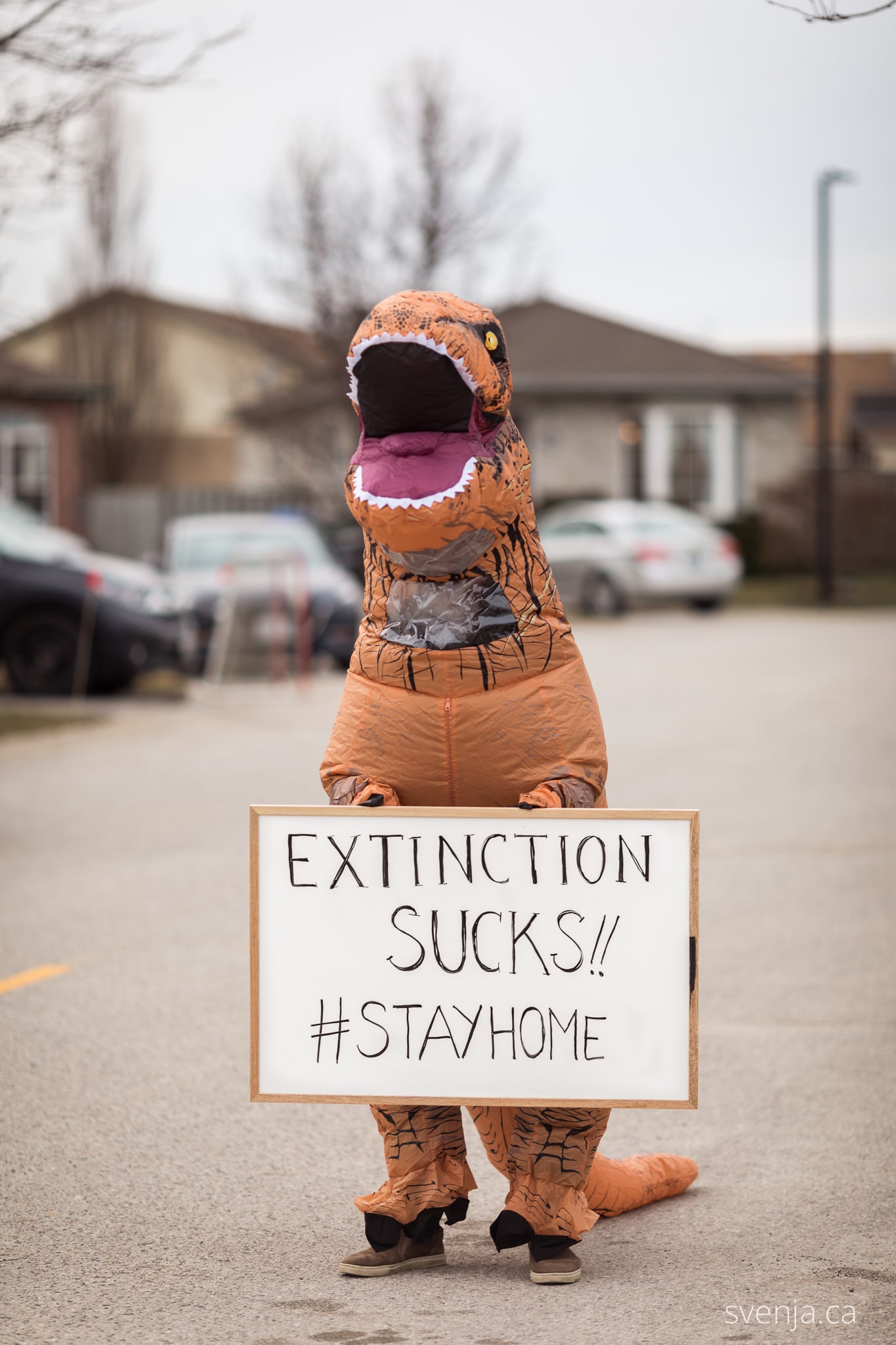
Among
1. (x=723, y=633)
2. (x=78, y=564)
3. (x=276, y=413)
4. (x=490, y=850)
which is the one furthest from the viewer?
(x=276, y=413)

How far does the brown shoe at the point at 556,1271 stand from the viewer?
3.52 metres

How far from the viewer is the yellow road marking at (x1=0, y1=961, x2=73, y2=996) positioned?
6.18m

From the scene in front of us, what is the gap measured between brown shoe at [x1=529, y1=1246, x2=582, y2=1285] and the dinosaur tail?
9.2 inches

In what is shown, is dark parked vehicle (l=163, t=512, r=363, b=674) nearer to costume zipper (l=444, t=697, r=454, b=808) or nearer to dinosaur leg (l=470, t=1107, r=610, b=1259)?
costume zipper (l=444, t=697, r=454, b=808)

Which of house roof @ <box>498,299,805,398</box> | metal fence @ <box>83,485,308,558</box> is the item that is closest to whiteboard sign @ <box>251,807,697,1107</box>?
metal fence @ <box>83,485,308,558</box>

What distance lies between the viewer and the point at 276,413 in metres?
29.4

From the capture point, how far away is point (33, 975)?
6.33m

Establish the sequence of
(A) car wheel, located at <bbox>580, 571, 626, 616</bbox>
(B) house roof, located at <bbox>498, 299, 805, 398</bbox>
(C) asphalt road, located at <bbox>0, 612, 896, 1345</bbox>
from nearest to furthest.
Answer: (C) asphalt road, located at <bbox>0, 612, 896, 1345</bbox>, (A) car wheel, located at <bbox>580, 571, 626, 616</bbox>, (B) house roof, located at <bbox>498, 299, 805, 398</bbox>

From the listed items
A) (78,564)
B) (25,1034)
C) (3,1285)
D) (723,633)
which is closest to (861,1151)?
(3,1285)

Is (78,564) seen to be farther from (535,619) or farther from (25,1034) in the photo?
(535,619)

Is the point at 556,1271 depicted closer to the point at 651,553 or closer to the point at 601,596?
the point at 651,553

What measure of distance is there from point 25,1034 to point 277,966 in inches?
90.9

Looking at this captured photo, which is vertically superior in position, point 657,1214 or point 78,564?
point 78,564

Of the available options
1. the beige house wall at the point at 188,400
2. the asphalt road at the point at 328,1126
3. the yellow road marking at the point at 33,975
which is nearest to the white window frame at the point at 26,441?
the beige house wall at the point at 188,400
